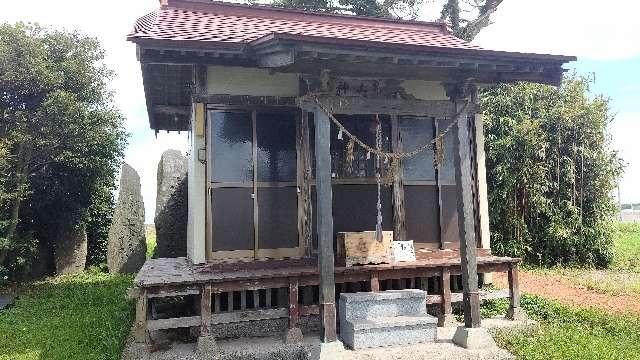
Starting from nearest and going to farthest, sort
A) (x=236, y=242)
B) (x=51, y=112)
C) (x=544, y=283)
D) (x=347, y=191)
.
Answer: (x=236, y=242) < (x=347, y=191) < (x=544, y=283) < (x=51, y=112)

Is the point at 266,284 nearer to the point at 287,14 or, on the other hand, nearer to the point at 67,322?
the point at 67,322

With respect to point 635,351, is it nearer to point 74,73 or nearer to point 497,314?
point 497,314

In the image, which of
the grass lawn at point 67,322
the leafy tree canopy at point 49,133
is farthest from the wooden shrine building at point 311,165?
the leafy tree canopy at point 49,133

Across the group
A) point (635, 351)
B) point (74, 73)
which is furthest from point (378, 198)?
point (74, 73)

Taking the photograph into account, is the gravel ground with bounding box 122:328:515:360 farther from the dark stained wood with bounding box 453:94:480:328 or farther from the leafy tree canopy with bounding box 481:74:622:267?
the leafy tree canopy with bounding box 481:74:622:267

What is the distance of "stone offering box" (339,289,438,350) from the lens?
5902 mm

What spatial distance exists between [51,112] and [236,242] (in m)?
9.28

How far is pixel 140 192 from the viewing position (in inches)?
611

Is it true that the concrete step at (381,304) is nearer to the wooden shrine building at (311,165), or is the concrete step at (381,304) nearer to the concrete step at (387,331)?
the concrete step at (387,331)

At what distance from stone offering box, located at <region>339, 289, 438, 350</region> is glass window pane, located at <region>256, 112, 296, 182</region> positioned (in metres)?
2.13

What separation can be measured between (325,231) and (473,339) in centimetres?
238

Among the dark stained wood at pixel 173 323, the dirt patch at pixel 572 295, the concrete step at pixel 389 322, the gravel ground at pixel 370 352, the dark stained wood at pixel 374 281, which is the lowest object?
the dirt patch at pixel 572 295

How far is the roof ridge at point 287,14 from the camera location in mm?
9070

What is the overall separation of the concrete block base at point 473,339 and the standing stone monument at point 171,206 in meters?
8.20
